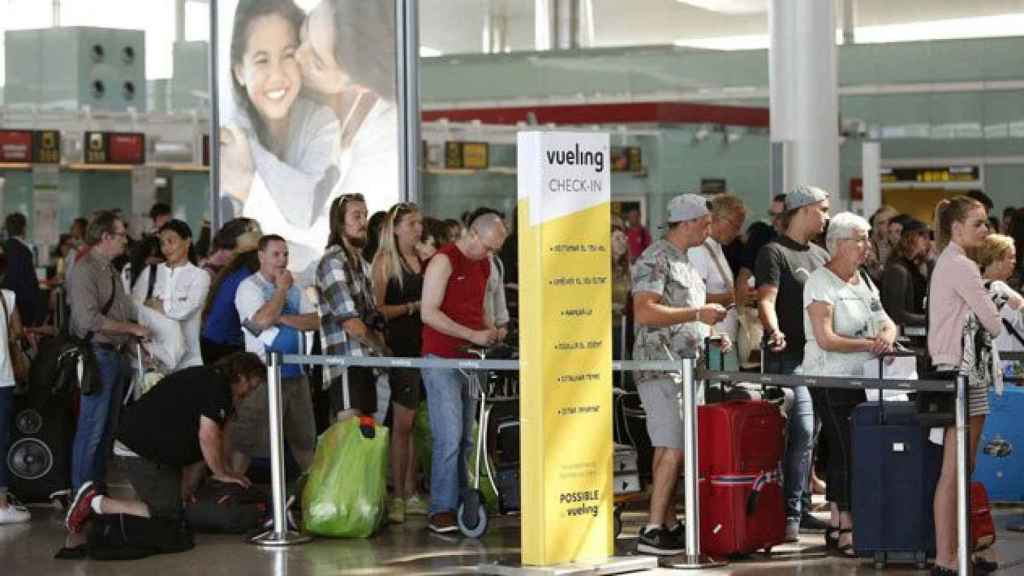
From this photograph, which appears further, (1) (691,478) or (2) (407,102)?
(2) (407,102)

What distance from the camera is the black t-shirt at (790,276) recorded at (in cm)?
966

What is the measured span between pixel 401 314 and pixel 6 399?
2.17 meters

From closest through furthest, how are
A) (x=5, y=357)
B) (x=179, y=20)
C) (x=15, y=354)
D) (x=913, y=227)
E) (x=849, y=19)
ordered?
(x=5, y=357)
(x=15, y=354)
(x=913, y=227)
(x=179, y=20)
(x=849, y=19)

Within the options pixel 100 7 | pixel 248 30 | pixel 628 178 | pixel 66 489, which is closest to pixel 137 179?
pixel 100 7

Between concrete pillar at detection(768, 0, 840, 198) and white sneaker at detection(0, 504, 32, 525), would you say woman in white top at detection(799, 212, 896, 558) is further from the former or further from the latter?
concrete pillar at detection(768, 0, 840, 198)

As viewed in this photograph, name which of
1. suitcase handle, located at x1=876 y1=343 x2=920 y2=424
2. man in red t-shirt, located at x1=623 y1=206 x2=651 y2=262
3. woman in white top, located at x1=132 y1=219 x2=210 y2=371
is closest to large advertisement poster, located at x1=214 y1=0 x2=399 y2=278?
woman in white top, located at x1=132 y1=219 x2=210 y2=371

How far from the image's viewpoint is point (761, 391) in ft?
34.4

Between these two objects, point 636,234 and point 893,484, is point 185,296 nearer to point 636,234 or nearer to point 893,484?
point 893,484

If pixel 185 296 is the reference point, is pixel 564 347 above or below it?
below

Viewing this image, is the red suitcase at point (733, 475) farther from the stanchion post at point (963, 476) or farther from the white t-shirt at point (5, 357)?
the white t-shirt at point (5, 357)

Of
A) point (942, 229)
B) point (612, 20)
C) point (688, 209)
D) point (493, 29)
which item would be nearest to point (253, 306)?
point (688, 209)

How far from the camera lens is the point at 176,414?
9602 mm

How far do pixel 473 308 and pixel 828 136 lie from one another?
28.2ft

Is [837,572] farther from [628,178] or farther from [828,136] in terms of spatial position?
[628,178]
